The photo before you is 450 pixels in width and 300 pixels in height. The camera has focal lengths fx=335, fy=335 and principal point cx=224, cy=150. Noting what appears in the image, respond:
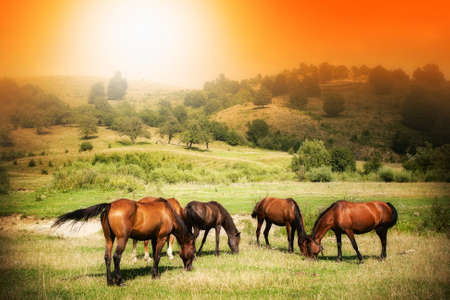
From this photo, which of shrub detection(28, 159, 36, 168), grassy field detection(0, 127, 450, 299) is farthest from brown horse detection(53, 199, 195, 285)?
shrub detection(28, 159, 36, 168)

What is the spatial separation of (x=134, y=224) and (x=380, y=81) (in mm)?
197940

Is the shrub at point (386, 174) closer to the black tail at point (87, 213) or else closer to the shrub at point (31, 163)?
the black tail at point (87, 213)

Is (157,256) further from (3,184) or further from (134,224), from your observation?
(3,184)

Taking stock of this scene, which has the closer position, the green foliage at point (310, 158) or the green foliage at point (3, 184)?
the green foliage at point (3, 184)

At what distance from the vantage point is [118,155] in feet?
259

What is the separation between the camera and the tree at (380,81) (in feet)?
586

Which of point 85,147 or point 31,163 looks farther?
point 85,147

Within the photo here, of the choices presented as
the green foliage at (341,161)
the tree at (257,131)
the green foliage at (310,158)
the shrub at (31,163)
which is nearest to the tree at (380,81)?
the tree at (257,131)

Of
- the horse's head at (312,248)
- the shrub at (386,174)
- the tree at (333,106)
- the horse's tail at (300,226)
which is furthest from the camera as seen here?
the tree at (333,106)

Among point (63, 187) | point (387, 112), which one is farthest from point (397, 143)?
point (63, 187)

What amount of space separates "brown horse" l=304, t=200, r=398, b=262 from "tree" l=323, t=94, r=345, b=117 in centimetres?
14893

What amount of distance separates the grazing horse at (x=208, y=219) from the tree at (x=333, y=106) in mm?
149317

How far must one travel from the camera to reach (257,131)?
13662cm

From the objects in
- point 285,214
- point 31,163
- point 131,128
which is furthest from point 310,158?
point 131,128
